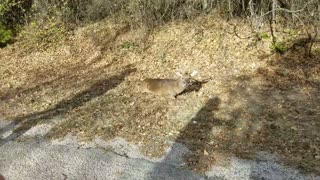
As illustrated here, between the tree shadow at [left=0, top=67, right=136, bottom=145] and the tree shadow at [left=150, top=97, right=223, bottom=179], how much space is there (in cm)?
267

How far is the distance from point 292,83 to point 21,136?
5589 millimetres

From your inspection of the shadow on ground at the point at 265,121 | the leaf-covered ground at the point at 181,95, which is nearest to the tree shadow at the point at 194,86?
the leaf-covered ground at the point at 181,95

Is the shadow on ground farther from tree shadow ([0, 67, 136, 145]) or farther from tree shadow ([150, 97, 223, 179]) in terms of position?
tree shadow ([0, 67, 136, 145])

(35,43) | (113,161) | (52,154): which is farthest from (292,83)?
(35,43)

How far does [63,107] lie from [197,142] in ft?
11.0

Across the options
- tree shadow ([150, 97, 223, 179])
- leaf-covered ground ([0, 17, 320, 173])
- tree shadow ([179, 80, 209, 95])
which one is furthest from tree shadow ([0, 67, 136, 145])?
tree shadow ([150, 97, 223, 179])

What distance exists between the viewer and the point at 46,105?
8.72 m

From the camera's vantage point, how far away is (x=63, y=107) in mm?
8477

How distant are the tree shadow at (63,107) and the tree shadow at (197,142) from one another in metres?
2.67

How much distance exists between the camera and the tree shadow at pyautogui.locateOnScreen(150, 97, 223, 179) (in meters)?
5.86

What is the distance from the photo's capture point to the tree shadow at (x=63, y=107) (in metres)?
7.75

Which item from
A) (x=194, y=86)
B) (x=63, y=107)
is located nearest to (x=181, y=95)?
(x=194, y=86)

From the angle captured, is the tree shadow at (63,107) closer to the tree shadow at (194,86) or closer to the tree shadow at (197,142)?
the tree shadow at (194,86)

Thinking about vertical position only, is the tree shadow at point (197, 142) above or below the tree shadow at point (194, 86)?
above
